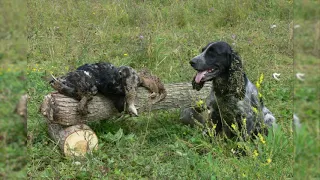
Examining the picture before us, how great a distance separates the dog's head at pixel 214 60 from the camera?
14.7ft

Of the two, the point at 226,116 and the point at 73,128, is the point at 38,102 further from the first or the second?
the point at 226,116

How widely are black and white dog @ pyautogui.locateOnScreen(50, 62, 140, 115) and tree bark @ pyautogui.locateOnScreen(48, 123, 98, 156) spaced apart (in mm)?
212

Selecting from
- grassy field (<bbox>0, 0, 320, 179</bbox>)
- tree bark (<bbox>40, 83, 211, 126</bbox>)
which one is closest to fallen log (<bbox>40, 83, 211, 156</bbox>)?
tree bark (<bbox>40, 83, 211, 126</bbox>)

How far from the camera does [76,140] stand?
4.25m

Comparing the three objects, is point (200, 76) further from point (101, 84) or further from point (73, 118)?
point (73, 118)

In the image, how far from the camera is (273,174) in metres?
3.01

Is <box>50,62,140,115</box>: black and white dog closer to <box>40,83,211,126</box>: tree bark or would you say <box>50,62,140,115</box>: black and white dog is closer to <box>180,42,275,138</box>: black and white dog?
<box>40,83,211,126</box>: tree bark

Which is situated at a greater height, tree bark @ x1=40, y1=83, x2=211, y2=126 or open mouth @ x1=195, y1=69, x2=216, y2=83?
open mouth @ x1=195, y1=69, x2=216, y2=83

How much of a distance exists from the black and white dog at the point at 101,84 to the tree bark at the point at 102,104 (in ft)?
0.24

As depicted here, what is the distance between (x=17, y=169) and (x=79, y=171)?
2.89 meters

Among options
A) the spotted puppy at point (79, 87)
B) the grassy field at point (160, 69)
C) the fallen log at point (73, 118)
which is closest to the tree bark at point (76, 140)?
the fallen log at point (73, 118)

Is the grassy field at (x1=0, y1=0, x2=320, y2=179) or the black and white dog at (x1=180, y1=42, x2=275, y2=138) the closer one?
the grassy field at (x1=0, y1=0, x2=320, y2=179)

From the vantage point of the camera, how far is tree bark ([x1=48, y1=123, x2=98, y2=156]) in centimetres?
420

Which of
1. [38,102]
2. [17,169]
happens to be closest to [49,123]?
[38,102]
